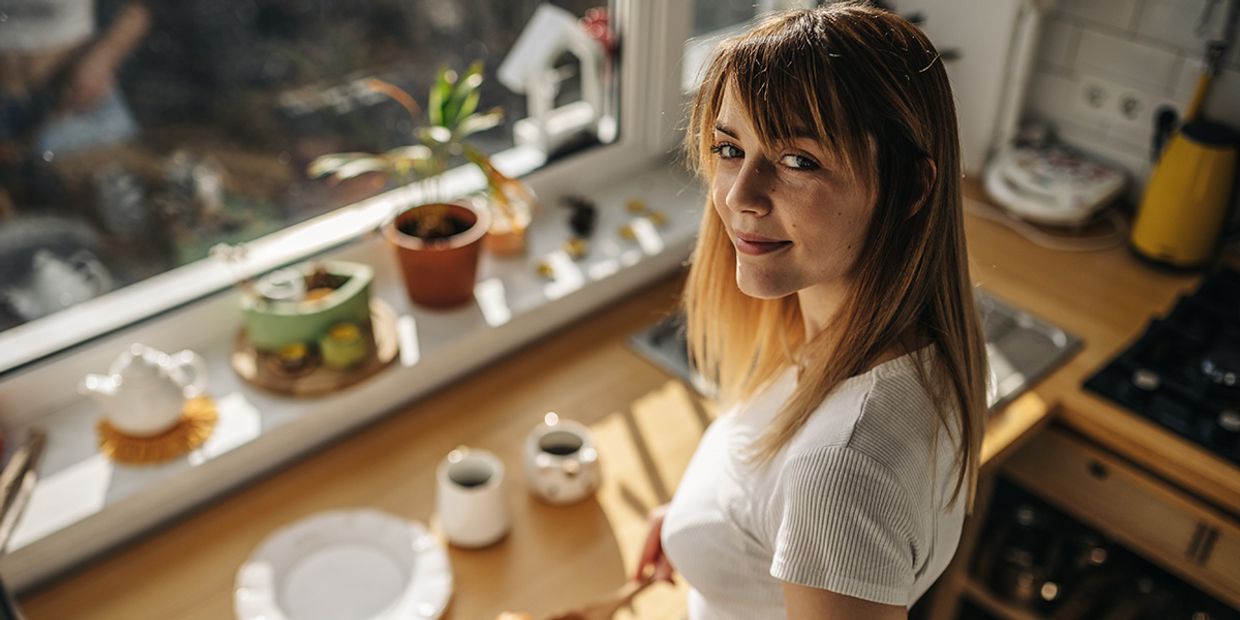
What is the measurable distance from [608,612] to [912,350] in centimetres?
48

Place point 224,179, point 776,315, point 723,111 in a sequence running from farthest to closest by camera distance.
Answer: point 224,179 → point 776,315 → point 723,111

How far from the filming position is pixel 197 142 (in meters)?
1.46

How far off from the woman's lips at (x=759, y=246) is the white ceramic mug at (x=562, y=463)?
54cm

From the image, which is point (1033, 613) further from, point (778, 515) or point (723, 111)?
point (723, 111)

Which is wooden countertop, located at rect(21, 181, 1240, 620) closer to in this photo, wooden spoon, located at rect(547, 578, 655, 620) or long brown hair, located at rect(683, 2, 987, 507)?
wooden spoon, located at rect(547, 578, 655, 620)

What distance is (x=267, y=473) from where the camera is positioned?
1450mm

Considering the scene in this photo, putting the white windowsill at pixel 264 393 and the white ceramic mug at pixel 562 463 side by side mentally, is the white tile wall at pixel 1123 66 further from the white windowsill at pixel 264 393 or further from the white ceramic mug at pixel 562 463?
the white ceramic mug at pixel 562 463

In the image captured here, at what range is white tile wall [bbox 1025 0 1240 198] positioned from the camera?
1.86 meters

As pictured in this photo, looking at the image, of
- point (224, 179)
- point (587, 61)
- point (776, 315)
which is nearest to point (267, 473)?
point (224, 179)

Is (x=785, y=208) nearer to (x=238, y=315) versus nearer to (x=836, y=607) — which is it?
(x=836, y=607)

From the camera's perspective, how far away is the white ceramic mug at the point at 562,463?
4.53 ft

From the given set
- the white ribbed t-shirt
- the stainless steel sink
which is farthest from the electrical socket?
the white ribbed t-shirt

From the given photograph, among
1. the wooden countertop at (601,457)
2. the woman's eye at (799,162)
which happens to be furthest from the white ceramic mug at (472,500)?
the woman's eye at (799,162)

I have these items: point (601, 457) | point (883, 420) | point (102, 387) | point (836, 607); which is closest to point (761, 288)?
point (883, 420)
